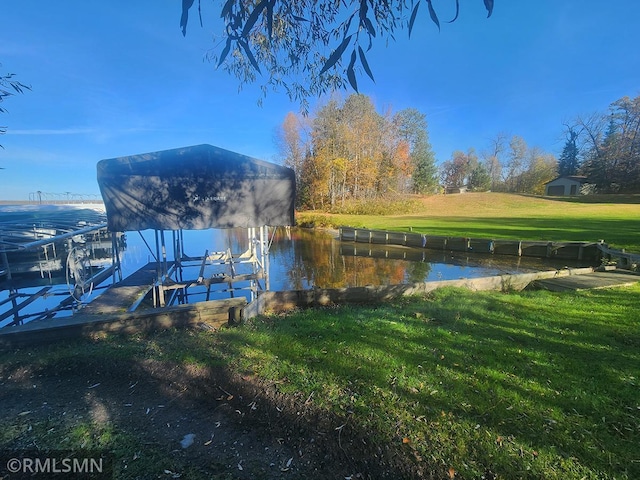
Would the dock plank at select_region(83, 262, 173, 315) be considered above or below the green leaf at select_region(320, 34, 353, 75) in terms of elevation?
below

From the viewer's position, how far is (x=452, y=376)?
3.13 meters

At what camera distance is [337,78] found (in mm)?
4281

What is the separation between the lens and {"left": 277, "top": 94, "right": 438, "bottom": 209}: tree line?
3828 cm

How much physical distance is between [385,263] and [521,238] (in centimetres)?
957

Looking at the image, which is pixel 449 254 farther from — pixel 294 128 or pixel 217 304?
pixel 294 128

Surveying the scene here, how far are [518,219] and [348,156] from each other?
21501mm

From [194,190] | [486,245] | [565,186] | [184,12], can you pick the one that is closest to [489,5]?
[184,12]

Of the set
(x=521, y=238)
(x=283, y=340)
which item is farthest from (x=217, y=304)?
(x=521, y=238)

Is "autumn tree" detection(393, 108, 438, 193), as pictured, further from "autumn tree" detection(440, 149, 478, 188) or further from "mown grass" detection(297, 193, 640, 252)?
"autumn tree" detection(440, 149, 478, 188)

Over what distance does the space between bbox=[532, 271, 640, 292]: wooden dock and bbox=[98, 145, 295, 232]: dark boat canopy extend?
759cm

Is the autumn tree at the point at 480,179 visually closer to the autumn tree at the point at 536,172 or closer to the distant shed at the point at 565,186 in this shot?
the autumn tree at the point at 536,172

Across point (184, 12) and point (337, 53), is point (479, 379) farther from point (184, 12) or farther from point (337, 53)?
point (184, 12)

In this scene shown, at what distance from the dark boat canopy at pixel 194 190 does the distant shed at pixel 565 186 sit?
64032mm

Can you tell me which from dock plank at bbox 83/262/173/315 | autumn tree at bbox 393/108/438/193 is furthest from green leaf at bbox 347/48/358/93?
autumn tree at bbox 393/108/438/193
